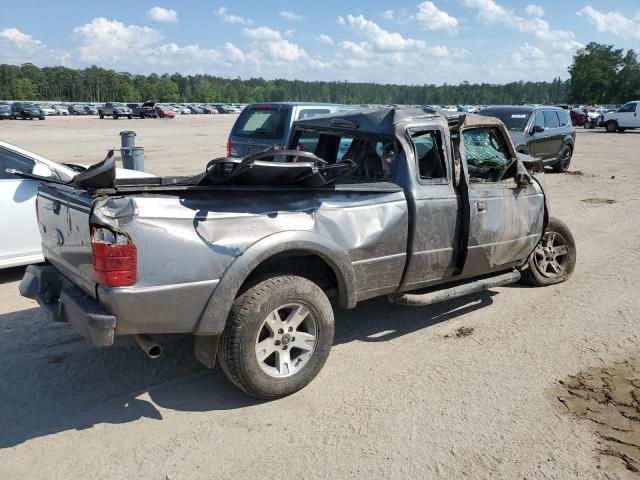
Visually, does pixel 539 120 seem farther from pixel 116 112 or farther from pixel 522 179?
pixel 116 112

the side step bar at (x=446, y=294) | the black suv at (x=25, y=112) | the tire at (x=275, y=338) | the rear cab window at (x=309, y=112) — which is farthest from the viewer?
the black suv at (x=25, y=112)

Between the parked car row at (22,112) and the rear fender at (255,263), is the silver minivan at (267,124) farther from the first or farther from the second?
the parked car row at (22,112)

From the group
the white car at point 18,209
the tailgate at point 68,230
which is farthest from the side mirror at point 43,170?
the tailgate at point 68,230

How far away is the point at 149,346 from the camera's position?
3.28 meters

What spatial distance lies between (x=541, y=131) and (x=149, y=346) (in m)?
13.5

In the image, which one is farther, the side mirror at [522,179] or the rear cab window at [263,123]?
the rear cab window at [263,123]

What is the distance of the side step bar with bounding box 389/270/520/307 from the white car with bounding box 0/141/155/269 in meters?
3.97

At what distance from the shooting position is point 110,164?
323cm

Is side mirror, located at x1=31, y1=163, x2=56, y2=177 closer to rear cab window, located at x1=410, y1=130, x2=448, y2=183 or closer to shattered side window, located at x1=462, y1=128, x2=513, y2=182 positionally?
rear cab window, located at x1=410, y1=130, x2=448, y2=183

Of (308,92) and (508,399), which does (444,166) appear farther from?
(308,92)

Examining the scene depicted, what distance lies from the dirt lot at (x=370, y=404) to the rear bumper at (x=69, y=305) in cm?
58

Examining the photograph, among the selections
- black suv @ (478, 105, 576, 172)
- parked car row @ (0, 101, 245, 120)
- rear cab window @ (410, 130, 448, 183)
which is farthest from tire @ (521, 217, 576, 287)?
parked car row @ (0, 101, 245, 120)

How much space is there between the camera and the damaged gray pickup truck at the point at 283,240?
3168 millimetres

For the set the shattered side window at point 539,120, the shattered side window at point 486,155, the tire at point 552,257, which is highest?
the shattered side window at point 539,120
